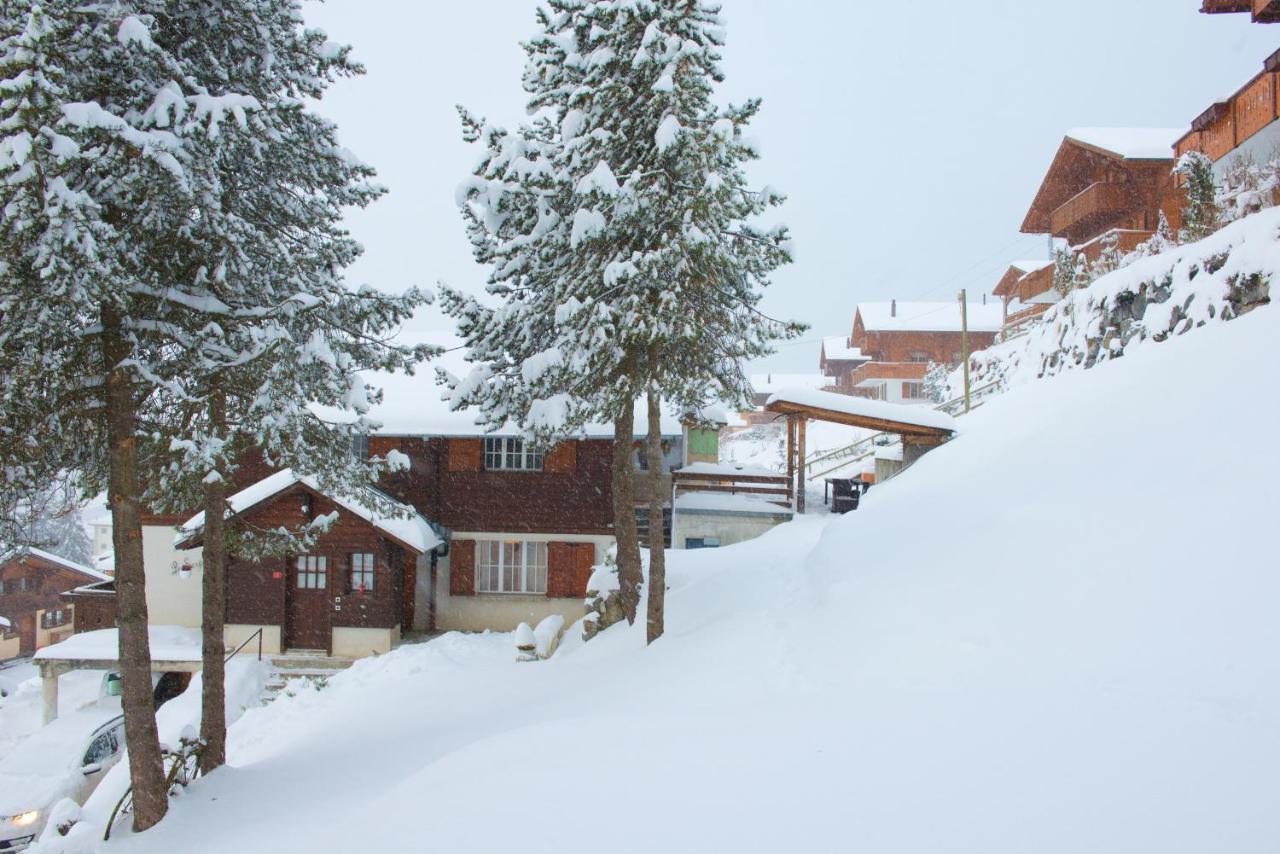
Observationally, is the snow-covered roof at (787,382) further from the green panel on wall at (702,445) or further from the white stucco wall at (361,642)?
the white stucco wall at (361,642)

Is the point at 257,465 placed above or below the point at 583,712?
above

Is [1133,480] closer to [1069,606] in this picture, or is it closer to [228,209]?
[1069,606]

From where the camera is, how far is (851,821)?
4480 mm

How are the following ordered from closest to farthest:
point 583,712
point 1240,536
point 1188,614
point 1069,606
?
point 1188,614 → point 1240,536 → point 1069,606 → point 583,712

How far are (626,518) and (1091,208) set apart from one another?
79.5 ft

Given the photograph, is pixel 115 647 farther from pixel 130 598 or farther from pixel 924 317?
pixel 924 317

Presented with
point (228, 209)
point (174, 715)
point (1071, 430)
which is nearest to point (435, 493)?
point (174, 715)

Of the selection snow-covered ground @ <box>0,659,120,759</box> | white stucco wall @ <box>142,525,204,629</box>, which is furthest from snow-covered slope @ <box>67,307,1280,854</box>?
snow-covered ground @ <box>0,659,120,759</box>

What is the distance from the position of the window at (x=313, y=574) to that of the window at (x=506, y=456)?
16.6 ft

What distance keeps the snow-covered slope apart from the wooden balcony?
1872 cm

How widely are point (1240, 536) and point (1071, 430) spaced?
5062 millimetres

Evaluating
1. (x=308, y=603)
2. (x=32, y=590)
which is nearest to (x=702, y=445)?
(x=308, y=603)

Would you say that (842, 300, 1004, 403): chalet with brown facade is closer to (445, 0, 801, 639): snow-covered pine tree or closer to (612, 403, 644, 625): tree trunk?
(612, 403, 644, 625): tree trunk

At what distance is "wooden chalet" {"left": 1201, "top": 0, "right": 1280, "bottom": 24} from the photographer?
46.2 ft
